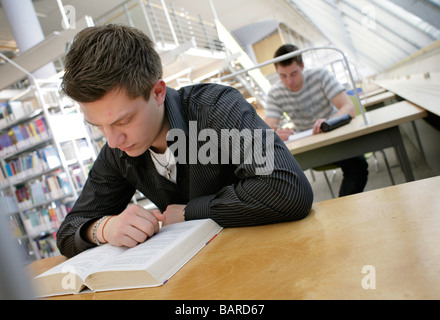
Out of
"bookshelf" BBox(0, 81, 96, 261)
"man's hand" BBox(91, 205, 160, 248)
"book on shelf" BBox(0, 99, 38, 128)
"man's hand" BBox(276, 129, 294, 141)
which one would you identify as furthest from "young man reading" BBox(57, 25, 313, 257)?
"book on shelf" BBox(0, 99, 38, 128)

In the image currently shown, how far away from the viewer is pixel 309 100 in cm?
271

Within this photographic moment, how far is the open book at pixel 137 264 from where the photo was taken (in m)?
0.67

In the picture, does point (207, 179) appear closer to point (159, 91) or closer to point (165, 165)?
point (165, 165)

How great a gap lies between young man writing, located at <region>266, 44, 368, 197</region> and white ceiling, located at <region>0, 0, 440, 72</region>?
36.5 inches

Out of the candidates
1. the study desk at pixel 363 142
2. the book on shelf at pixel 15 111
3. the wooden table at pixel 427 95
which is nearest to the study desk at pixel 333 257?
the wooden table at pixel 427 95

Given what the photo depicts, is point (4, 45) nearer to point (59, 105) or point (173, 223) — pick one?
point (59, 105)

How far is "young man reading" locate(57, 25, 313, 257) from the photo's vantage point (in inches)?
34.7

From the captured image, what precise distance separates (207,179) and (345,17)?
6.16 meters

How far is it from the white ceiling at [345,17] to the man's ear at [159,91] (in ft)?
7.78

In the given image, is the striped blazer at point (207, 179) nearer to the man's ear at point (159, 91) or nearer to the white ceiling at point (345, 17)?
the man's ear at point (159, 91)

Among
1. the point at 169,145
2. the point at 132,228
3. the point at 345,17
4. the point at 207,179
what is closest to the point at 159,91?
the point at 169,145

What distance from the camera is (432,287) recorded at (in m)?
0.42
